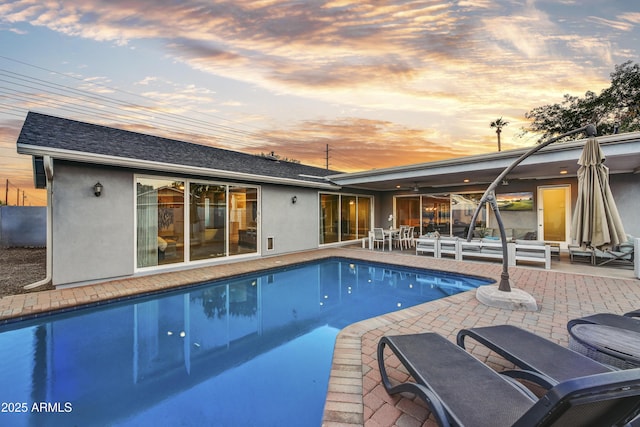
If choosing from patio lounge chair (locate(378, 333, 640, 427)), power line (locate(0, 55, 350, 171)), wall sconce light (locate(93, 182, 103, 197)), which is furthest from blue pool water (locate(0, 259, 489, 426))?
power line (locate(0, 55, 350, 171))

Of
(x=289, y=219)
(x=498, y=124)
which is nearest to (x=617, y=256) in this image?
(x=289, y=219)

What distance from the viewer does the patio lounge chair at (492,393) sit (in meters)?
1.05

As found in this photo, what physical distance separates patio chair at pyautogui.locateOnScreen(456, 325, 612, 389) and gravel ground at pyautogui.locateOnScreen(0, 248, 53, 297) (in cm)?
819

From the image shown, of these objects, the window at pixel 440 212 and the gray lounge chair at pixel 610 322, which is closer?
the gray lounge chair at pixel 610 322

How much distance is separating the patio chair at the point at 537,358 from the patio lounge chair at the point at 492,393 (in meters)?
0.27

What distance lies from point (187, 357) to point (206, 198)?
208 inches

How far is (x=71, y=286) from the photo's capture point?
592cm

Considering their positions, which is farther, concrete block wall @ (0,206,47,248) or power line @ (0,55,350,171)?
concrete block wall @ (0,206,47,248)

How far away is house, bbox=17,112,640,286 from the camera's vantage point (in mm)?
5891

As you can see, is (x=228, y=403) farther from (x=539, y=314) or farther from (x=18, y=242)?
(x=18, y=242)

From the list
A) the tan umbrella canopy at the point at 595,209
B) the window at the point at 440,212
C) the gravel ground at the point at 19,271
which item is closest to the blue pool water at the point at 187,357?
the gravel ground at the point at 19,271

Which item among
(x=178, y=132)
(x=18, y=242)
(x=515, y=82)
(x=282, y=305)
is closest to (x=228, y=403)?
(x=282, y=305)

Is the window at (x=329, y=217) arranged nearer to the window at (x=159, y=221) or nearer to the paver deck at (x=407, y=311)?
the paver deck at (x=407, y=311)

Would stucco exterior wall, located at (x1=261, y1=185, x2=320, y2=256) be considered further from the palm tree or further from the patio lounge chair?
the palm tree
